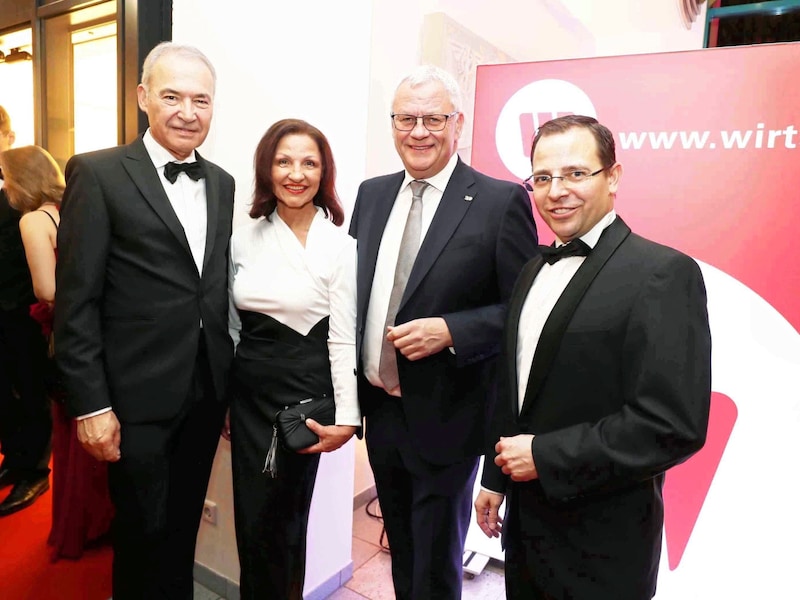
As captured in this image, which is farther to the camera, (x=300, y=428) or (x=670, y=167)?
(x=670, y=167)

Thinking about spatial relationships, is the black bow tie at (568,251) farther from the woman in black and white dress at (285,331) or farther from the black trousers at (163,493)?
the black trousers at (163,493)

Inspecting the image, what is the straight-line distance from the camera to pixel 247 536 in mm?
1774

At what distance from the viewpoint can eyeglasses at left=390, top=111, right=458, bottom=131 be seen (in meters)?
1.64

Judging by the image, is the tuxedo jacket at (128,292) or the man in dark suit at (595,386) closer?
the man in dark suit at (595,386)

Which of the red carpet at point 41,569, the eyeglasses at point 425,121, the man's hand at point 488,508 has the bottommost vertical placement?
the red carpet at point 41,569

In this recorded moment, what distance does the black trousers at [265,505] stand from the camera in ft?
5.67

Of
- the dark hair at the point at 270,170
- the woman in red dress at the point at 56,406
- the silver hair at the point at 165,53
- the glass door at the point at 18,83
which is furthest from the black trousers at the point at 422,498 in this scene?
the glass door at the point at 18,83

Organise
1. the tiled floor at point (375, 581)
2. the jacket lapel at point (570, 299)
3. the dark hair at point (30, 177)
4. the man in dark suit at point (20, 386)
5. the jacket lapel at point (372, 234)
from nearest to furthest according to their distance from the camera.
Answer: the jacket lapel at point (570, 299), the jacket lapel at point (372, 234), the tiled floor at point (375, 581), the dark hair at point (30, 177), the man in dark suit at point (20, 386)

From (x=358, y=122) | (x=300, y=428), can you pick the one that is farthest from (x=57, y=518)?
(x=358, y=122)

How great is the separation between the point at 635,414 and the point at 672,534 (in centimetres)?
142

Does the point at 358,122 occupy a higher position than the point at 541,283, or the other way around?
the point at 358,122

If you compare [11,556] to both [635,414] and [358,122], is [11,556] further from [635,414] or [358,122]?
[635,414]

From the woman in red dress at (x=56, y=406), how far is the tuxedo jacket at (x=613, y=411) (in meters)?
2.16

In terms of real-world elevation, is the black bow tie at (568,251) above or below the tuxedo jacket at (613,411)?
above
